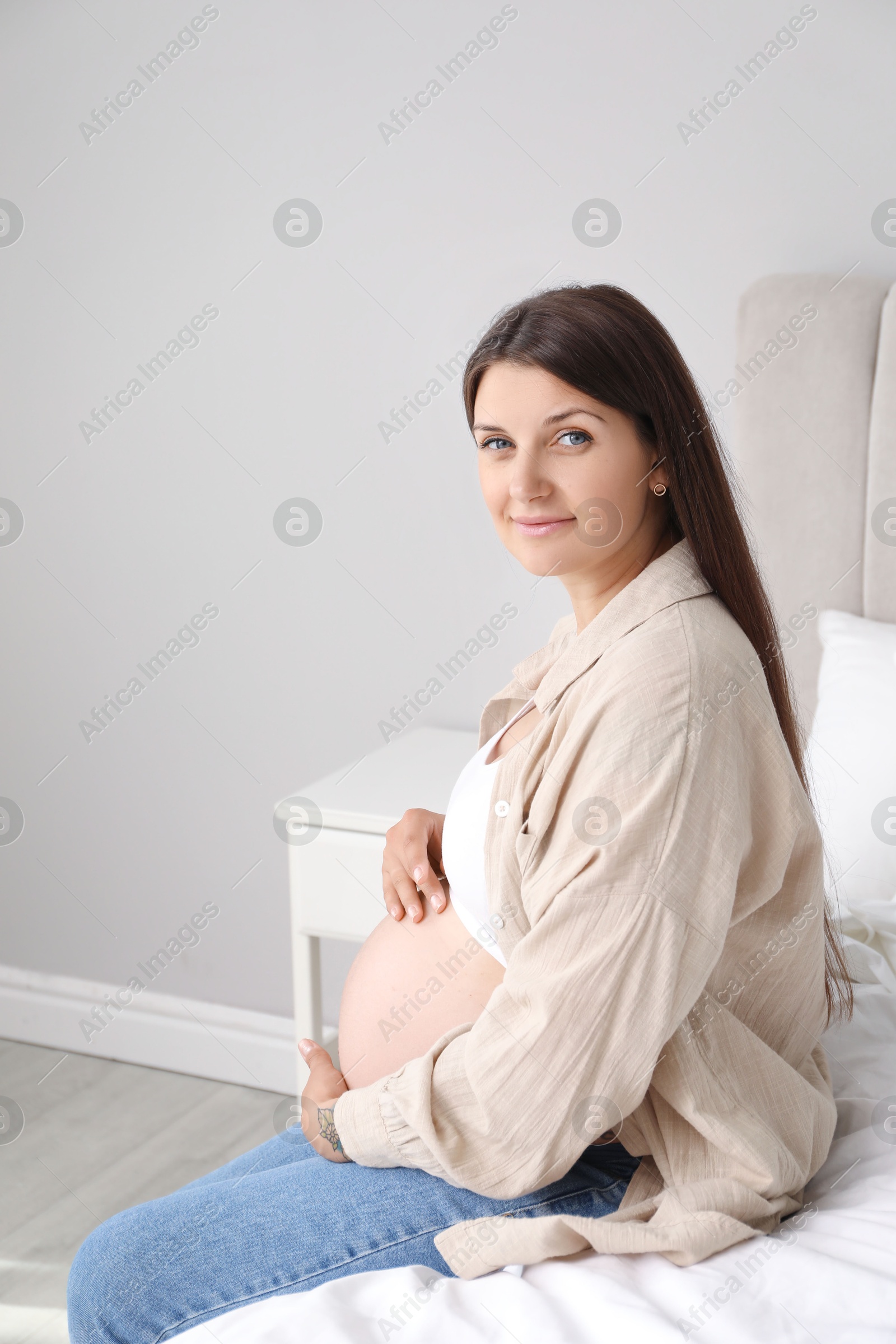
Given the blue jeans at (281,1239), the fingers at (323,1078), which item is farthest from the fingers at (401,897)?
the blue jeans at (281,1239)

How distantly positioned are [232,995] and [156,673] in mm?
630

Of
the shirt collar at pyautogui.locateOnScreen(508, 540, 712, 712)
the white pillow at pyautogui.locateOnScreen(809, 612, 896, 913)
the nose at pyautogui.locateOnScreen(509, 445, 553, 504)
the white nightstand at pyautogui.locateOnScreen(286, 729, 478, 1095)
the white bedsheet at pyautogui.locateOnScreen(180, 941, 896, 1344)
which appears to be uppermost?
the nose at pyautogui.locateOnScreen(509, 445, 553, 504)

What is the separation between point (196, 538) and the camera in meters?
2.05

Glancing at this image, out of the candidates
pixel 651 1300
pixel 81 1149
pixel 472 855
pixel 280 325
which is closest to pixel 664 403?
pixel 472 855

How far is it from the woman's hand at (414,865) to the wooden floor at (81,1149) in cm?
86

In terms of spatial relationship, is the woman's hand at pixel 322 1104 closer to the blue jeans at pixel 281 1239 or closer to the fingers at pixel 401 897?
the blue jeans at pixel 281 1239

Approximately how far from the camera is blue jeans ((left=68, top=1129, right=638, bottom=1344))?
0.89m

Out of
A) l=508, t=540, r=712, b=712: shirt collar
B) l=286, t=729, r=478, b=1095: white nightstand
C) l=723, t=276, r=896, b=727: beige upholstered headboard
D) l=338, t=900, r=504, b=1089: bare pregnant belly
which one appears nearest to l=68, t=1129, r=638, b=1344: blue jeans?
l=338, t=900, r=504, b=1089: bare pregnant belly

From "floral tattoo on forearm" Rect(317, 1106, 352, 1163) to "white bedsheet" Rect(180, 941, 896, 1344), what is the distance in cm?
13

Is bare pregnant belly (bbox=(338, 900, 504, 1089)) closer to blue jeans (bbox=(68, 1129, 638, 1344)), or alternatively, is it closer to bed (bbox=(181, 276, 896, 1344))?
Result: blue jeans (bbox=(68, 1129, 638, 1344))

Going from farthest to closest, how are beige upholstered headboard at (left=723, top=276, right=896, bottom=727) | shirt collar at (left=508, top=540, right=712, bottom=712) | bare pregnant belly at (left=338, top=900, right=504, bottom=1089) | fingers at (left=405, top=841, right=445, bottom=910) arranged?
beige upholstered headboard at (left=723, top=276, right=896, bottom=727) → fingers at (left=405, top=841, right=445, bottom=910) → bare pregnant belly at (left=338, top=900, right=504, bottom=1089) → shirt collar at (left=508, top=540, right=712, bottom=712)

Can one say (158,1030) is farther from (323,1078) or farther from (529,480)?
(529,480)

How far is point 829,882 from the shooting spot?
54.2 inches

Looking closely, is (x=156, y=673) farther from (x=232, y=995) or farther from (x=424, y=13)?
(x=424, y=13)
